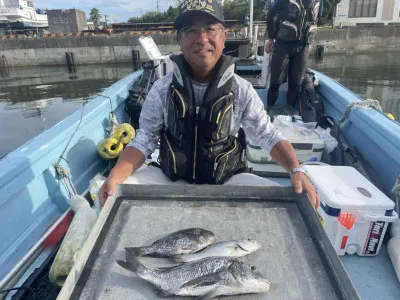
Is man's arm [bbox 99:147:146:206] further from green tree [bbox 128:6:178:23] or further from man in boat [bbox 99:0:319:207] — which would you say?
green tree [bbox 128:6:178:23]

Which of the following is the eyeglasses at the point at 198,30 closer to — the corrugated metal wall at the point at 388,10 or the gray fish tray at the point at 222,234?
the gray fish tray at the point at 222,234

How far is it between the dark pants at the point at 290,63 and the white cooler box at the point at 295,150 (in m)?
2.06

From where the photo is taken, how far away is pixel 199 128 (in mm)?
2486

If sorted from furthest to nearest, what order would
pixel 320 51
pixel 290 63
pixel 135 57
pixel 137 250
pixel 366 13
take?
pixel 366 13, pixel 135 57, pixel 320 51, pixel 290 63, pixel 137 250

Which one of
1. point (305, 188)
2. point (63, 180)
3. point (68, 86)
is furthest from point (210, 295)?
point (68, 86)

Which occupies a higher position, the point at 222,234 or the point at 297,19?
the point at 297,19

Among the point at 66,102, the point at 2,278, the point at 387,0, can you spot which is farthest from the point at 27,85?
the point at 387,0

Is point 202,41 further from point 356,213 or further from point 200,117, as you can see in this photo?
point 356,213

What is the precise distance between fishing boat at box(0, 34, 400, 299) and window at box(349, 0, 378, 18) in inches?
1422

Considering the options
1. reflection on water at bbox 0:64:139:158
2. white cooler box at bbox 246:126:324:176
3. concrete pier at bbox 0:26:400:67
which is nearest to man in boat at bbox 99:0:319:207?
white cooler box at bbox 246:126:324:176

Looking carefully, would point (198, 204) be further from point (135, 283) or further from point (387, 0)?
point (387, 0)

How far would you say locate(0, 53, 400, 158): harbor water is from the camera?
37.0 ft

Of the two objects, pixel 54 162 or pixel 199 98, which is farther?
pixel 54 162

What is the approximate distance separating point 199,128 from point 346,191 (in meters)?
1.37
